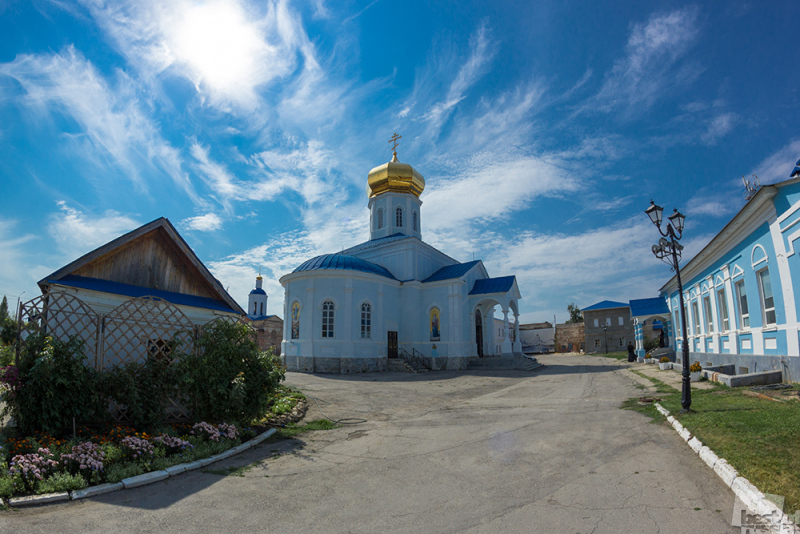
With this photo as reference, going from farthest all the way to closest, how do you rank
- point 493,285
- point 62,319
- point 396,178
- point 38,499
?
point 396,178 → point 493,285 → point 62,319 → point 38,499

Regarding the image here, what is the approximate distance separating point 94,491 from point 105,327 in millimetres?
3576

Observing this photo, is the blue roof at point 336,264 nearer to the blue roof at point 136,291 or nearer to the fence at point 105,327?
the blue roof at point 136,291

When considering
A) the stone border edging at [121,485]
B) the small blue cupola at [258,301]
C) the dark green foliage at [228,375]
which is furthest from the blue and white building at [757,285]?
the small blue cupola at [258,301]

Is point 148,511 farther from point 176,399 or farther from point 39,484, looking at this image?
point 176,399

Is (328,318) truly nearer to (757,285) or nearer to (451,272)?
(451,272)

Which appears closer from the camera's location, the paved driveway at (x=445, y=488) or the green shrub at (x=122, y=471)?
the paved driveway at (x=445, y=488)

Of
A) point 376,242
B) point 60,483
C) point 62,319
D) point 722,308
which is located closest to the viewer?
point 60,483

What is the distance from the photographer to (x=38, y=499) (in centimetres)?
475

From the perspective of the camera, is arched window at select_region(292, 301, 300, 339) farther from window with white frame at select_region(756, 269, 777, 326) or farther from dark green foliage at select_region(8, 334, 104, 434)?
window with white frame at select_region(756, 269, 777, 326)

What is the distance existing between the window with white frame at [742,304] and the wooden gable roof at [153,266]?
1561 cm

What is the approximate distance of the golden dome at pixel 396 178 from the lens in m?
32.0

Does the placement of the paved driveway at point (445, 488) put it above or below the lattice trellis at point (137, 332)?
below

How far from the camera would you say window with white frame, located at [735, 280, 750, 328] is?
13.7 m

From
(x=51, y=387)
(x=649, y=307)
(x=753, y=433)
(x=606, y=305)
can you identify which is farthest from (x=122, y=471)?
(x=606, y=305)
